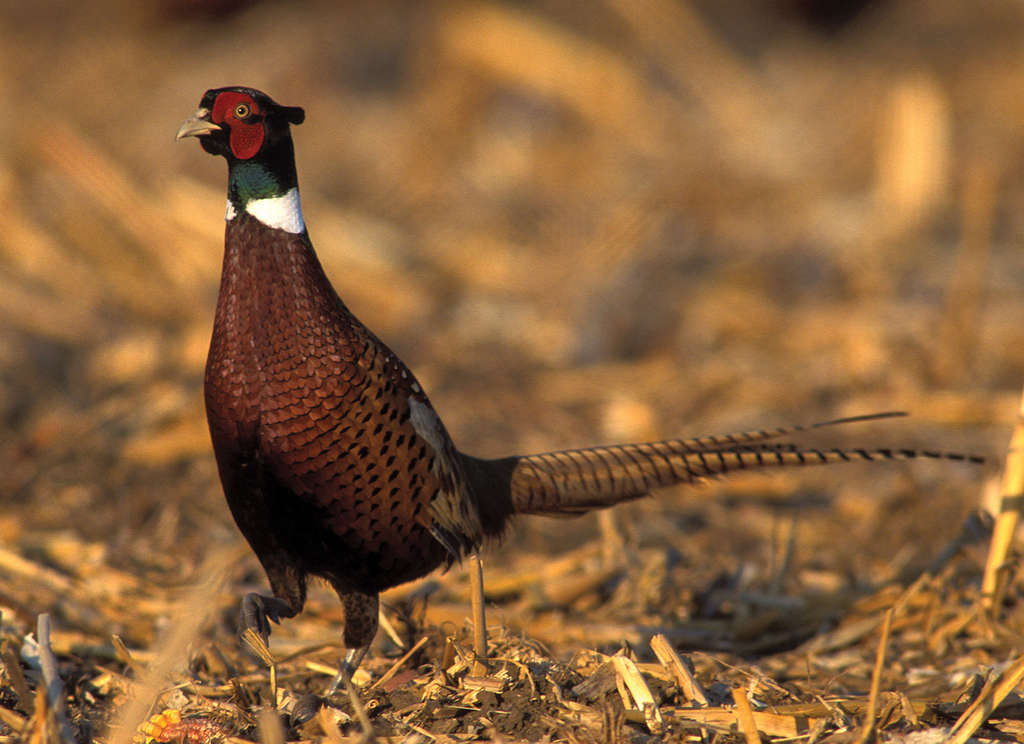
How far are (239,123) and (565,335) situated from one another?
14.0 ft

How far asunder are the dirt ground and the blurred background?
0.10 feet

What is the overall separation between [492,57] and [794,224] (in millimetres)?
3202

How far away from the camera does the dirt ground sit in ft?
9.94

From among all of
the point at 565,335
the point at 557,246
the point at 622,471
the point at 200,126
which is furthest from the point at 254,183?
the point at 557,246

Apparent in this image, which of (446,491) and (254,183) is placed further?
(446,491)

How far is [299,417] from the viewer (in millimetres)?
2918

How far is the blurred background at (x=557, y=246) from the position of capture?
5.16 metres

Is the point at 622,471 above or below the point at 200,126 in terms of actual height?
below

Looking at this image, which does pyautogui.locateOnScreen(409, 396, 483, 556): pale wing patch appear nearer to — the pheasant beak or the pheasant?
the pheasant

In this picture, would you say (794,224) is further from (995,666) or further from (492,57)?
(995,666)

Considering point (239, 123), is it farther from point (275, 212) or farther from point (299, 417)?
point (299, 417)

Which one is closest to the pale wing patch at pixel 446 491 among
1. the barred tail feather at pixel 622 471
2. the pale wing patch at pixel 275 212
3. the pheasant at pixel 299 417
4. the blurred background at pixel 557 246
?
the pheasant at pixel 299 417

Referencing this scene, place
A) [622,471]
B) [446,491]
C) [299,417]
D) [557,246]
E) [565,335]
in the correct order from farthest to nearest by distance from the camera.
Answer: [557,246] → [565,335] → [622,471] → [446,491] → [299,417]

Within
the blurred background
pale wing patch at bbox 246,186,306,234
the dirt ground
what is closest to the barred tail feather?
the dirt ground
